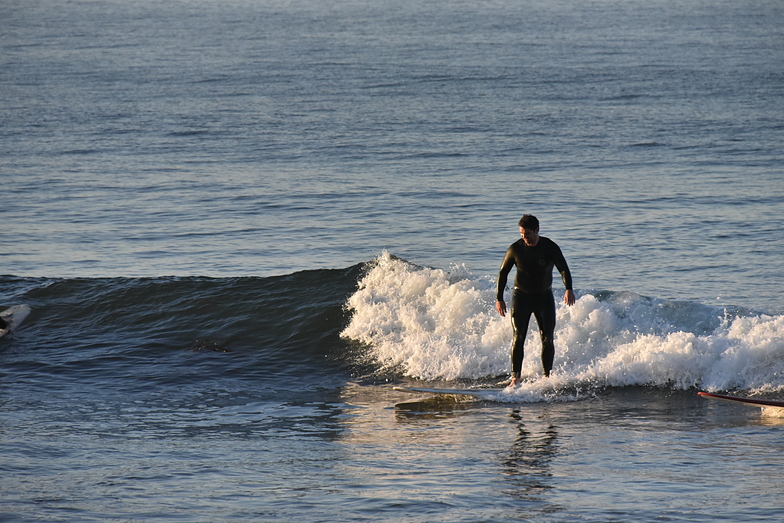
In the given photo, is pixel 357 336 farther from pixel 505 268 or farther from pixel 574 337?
pixel 505 268

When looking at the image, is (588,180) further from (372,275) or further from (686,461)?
(686,461)

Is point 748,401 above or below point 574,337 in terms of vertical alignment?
below

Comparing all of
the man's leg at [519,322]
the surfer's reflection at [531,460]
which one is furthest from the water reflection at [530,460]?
the man's leg at [519,322]

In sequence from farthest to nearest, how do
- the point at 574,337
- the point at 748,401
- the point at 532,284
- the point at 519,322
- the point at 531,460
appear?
1. the point at 574,337
2. the point at 519,322
3. the point at 532,284
4. the point at 748,401
5. the point at 531,460

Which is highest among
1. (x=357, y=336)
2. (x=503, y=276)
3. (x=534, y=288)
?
(x=503, y=276)

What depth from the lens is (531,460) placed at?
6.49m

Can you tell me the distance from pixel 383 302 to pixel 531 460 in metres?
5.90

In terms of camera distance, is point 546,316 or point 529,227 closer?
point 529,227

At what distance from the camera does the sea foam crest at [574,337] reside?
30.2ft

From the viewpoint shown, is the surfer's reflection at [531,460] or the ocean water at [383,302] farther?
the ocean water at [383,302]

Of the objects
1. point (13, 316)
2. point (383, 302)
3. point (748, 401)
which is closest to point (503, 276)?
point (748, 401)

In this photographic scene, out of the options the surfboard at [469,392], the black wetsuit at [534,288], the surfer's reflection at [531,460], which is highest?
the black wetsuit at [534,288]

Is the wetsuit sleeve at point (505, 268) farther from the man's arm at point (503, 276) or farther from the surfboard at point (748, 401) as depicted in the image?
the surfboard at point (748, 401)

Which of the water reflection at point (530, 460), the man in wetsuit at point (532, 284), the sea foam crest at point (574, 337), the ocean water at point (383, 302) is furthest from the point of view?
the sea foam crest at point (574, 337)
